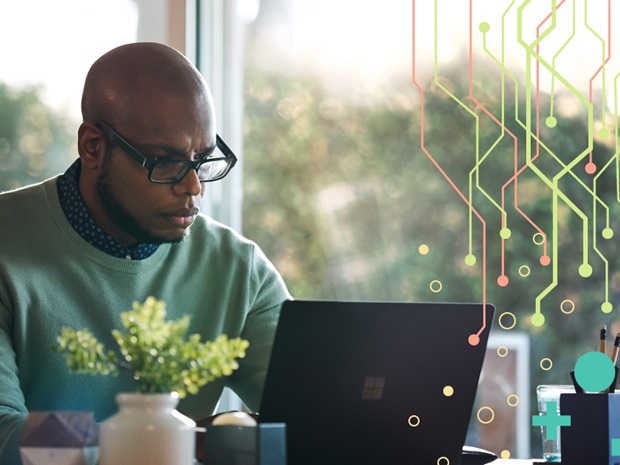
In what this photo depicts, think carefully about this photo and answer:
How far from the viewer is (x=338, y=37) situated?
277cm

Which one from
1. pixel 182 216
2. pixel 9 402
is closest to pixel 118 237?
pixel 182 216

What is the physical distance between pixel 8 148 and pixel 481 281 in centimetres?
120

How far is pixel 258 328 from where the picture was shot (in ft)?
7.11

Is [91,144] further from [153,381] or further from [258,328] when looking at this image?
[153,381]

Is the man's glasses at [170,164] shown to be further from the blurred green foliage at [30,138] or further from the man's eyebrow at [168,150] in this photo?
the blurred green foliage at [30,138]

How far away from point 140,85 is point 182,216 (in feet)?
0.87

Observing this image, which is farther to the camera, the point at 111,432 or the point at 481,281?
the point at 481,281

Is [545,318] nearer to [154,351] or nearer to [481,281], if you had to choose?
[481,281]

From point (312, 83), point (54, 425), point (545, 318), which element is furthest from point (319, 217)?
point (54, 425)

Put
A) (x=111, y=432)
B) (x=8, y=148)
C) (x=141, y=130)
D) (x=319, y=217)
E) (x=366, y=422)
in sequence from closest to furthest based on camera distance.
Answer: (x=111, y=432) → (x=366, y=422) → (x=141, y=130) → (x=8, y=148) → (x=319, y=217)

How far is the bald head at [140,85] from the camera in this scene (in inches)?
78.0

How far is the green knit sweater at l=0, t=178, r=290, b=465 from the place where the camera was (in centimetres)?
197
